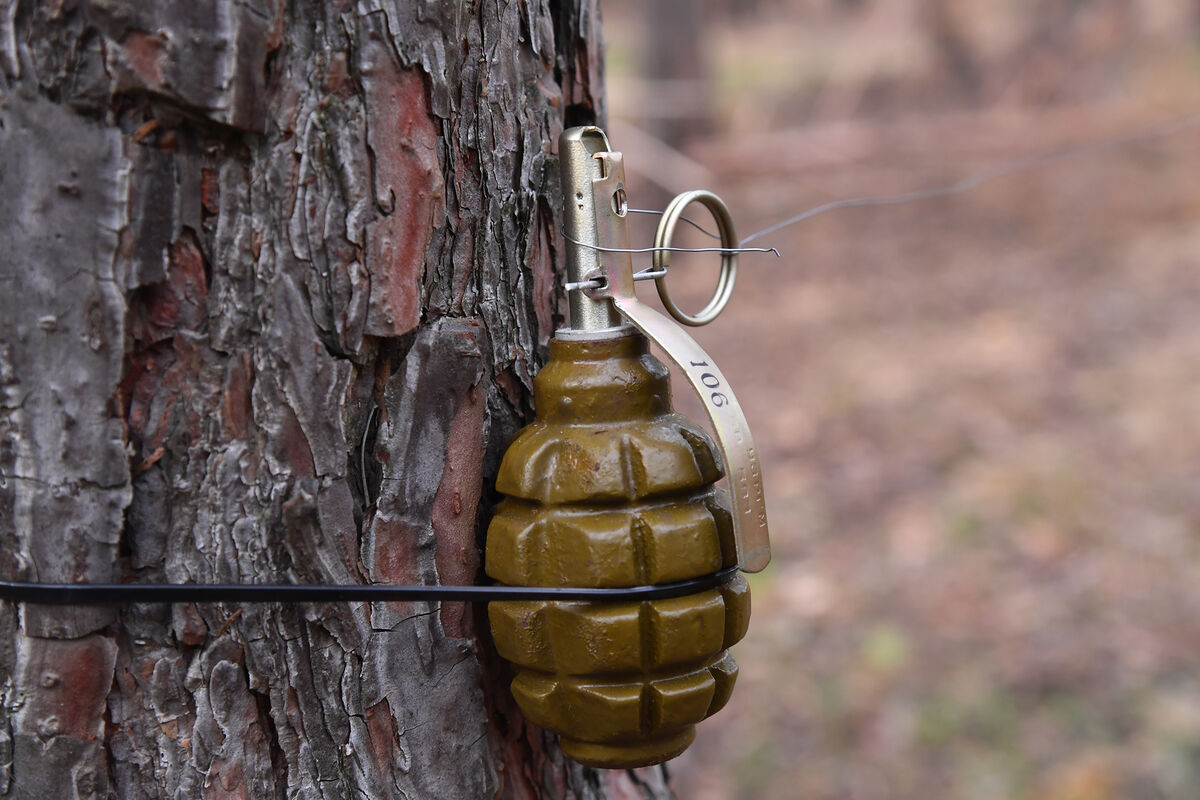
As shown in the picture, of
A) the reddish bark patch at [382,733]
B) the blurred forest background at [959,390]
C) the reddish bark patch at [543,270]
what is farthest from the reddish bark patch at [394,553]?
the blurred forest background at [959,390]

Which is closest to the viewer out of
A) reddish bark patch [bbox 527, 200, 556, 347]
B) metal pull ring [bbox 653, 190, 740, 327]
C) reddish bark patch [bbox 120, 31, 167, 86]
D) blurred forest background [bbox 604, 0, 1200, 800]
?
reddish bark patch [bbox 120, 31, 167, 86]

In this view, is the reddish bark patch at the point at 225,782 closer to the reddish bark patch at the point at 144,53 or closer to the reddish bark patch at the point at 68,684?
the reddish bark patch at the point at 68,684

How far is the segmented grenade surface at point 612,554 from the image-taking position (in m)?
0.88

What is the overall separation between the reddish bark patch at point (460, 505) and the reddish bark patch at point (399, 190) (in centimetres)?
11

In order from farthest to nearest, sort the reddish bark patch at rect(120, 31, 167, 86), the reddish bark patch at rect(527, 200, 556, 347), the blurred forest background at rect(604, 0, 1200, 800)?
the blurred forest background at rect(604, 0, 1200, 800) → the reddish bark patch at rect(527, 200, 556, 347) → the reddish bark patch at rect(120, 31, 167, 86)

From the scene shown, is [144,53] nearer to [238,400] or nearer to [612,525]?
[238,400]

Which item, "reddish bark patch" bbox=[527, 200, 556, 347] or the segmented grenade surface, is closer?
the segmented grenade surface

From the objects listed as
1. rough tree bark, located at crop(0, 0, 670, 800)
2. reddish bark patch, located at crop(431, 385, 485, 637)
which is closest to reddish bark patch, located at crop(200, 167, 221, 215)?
rough tree bark, located at crop(0, 0, 670, 800)

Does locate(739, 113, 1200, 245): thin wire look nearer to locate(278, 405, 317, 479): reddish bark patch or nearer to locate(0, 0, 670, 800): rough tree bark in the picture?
locate(0, 0, 670, 800): rough tree bark

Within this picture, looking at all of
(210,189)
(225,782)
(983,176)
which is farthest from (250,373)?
(983,176)

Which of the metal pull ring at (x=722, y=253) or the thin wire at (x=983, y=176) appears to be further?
the thin wire at (x=983, y=176)

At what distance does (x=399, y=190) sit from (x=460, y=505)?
29cm

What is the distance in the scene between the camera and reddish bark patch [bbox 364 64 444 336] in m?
0.89

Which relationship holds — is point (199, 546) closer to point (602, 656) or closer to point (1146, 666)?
point (602, 656)
